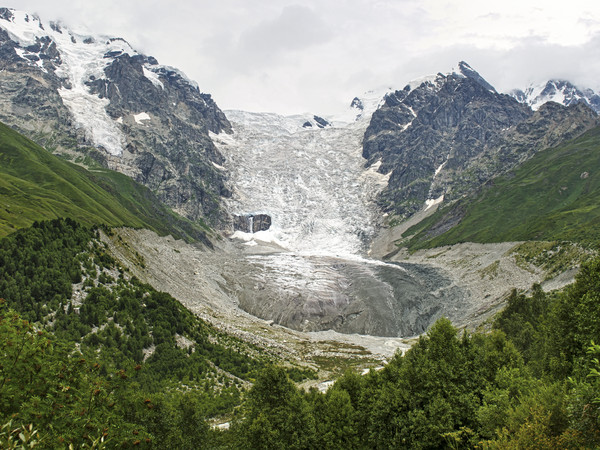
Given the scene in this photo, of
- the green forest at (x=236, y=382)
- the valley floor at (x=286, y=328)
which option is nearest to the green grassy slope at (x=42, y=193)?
the valley floor at (x=286, y=328)

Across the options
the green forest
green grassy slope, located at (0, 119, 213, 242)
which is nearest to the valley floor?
green grassy slope, located at (0, 119, 213, 242)

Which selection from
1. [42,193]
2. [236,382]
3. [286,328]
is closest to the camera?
[236,382]

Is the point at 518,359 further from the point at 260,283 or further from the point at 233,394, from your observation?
the point at 260,283

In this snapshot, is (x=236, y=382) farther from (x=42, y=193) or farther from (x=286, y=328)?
(x=42, y=193)

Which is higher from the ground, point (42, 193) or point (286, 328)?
point (42, 193)

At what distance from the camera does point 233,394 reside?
4672cm

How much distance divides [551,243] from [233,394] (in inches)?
4533

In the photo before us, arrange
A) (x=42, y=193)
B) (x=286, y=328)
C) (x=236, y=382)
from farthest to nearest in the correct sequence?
(x=42, y=193)
(x=286, y=328)
(x=236, y=382)

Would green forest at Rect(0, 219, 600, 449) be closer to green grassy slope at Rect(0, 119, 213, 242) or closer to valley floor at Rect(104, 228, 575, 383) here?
valley floor at Rect(104, 228, 575, 383)

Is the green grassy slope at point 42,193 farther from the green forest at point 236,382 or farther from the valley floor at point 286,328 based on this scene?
the green forest at point 236,382

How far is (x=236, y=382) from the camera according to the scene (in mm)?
50656

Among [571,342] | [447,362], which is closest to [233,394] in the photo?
[447,362]

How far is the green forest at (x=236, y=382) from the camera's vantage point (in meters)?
14.8

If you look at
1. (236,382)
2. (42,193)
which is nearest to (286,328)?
(236,382)
